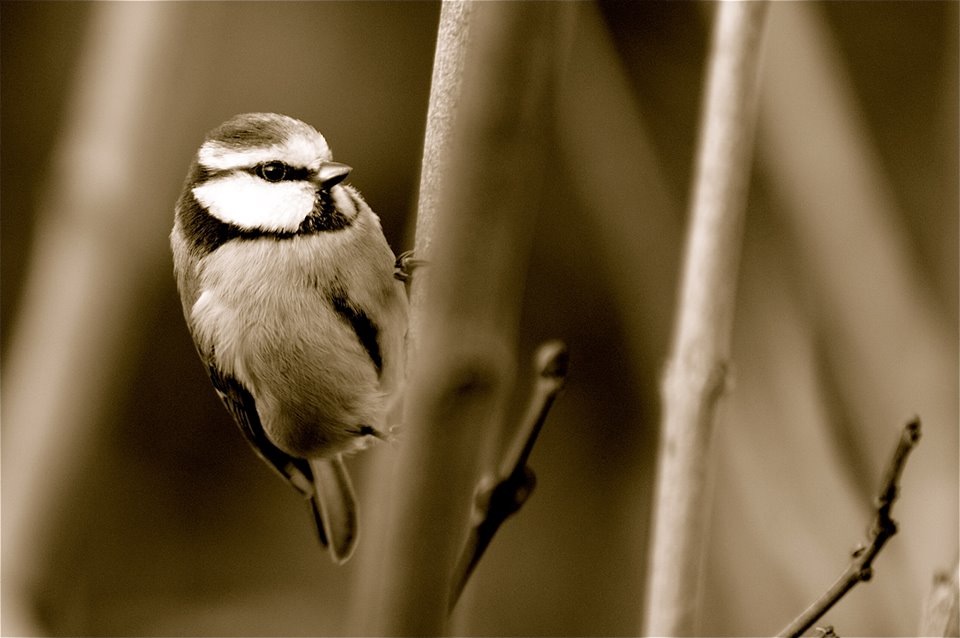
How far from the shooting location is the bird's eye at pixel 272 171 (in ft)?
1.15

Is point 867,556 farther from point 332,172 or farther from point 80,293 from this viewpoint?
point 80,293

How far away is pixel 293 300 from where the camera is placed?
15.0 inches

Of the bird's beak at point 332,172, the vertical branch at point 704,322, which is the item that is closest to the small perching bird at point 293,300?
the bird's beak at point 332,172

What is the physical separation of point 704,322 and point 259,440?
20cm

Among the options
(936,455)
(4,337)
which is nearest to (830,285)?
(936,455)

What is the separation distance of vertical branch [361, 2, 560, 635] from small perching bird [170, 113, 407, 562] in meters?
0.07

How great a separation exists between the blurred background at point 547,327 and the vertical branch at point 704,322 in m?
0.07

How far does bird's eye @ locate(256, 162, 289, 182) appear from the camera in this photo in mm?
350

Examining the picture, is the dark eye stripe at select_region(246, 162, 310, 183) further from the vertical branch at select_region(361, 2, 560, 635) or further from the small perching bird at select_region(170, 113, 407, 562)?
the vertical branch at select_region(361, 2, 560, 635)

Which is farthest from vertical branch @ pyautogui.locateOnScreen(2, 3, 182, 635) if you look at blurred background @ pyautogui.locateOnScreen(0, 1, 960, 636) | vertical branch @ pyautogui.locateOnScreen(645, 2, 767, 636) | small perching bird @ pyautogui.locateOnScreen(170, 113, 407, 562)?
vertical branch @ pyautogui.locateOnScreen(645, 2, 767, 636)

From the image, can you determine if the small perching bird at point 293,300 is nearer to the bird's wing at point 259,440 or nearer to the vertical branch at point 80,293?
the bird's wing at point 259,440

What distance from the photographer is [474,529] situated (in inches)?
12.1

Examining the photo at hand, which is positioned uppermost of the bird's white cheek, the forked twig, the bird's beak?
the bird's beak

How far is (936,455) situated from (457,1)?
2.11 feet
